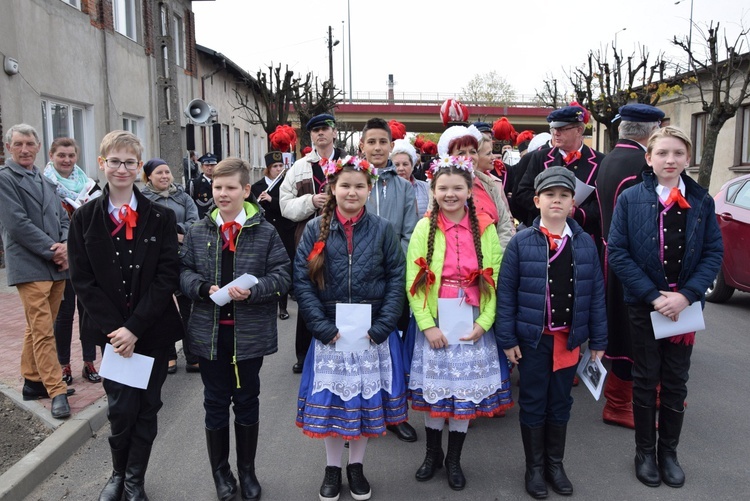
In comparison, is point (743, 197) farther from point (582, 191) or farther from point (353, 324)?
point (353, 324)

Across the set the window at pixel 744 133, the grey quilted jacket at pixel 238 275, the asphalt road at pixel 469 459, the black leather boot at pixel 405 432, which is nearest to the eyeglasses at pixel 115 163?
the grey quilted jacket at pixel 238 275

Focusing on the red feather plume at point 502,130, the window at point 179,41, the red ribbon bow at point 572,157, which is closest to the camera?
the red ribbon bow at point 572,157

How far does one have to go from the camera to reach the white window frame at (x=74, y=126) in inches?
484

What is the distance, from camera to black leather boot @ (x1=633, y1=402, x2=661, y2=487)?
3.58 m

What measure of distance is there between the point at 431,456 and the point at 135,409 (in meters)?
1.74

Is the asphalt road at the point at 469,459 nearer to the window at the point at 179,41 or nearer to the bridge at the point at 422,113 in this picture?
the window at the point at 179,41

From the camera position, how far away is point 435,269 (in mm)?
3514

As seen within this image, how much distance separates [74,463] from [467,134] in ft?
11.3

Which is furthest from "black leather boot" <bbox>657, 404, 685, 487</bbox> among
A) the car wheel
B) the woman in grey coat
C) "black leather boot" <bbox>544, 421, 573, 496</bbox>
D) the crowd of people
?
the car wheel

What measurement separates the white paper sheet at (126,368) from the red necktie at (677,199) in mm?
3085

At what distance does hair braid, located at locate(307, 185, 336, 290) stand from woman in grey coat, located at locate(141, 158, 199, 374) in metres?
2.29

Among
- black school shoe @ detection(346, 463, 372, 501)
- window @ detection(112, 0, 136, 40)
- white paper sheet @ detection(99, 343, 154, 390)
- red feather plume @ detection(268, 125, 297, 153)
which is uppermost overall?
window @ detection(112, 0, 136, 40)

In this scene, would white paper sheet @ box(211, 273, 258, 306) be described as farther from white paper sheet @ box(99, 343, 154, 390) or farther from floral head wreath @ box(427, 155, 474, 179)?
floral head wreath @ box(427, 155, 474, 179)

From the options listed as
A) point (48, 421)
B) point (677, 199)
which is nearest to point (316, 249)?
point (677, 199)
